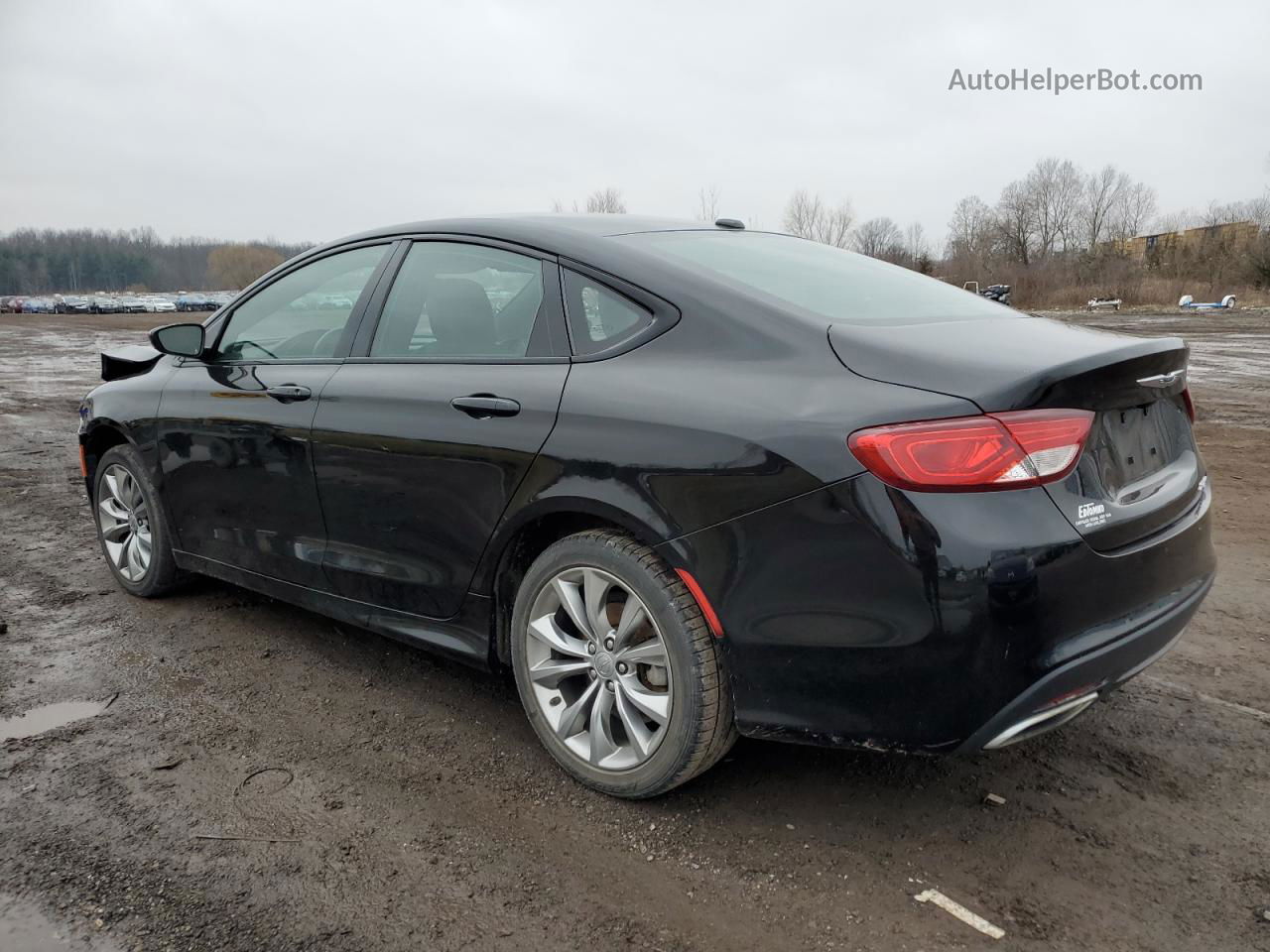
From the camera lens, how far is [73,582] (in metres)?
4.72

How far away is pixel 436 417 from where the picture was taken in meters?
2.94

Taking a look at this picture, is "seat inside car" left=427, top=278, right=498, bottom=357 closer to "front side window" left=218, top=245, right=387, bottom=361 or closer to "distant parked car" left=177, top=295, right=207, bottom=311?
"front side window" left=218, top=245, right=387, bottom=361

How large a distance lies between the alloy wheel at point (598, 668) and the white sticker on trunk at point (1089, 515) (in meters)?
1.03

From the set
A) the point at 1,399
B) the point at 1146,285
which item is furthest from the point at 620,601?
the point at 1146,285

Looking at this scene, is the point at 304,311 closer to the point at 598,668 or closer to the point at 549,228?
the point at 549,228

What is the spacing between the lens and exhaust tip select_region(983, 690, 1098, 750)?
84.2 inches

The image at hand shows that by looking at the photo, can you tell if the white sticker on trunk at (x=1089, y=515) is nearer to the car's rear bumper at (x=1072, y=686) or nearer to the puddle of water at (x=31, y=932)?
the car's rear bumper at (x=1072, y=686)

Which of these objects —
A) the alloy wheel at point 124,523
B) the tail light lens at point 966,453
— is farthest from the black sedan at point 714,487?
the alloy wheel at point 124,523

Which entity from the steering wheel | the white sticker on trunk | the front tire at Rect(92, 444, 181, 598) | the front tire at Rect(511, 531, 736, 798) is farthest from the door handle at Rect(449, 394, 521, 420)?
the front tire at Rect(92, 444, 181, 598)

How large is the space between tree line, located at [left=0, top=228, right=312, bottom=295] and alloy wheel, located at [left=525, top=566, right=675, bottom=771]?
13617 cm

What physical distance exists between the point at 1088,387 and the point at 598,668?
143cm

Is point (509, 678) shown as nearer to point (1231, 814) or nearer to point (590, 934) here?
point (590, 934)

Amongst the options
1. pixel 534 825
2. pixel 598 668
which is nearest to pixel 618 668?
pixel 598 668

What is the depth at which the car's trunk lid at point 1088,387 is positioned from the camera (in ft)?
7.06
